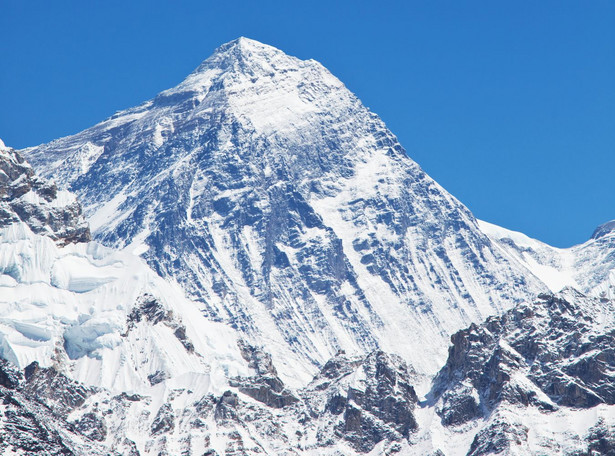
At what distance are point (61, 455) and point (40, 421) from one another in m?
5.60

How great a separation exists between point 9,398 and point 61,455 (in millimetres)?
7850

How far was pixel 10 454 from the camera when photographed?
15700 centimetres

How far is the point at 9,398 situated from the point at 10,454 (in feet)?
21.9

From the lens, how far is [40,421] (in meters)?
163

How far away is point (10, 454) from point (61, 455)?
4.89 meters

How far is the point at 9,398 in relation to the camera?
16162 centimetres

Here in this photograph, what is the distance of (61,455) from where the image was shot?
15900 cm

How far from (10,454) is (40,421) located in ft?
22.4

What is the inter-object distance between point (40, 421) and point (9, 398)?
392 centimetres
